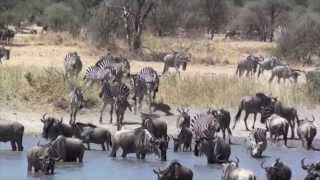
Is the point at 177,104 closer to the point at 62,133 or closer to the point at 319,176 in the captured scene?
the point at 62,133

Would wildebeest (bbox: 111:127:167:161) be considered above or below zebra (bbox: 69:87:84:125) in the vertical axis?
below

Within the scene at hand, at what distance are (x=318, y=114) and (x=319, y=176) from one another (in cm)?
1295

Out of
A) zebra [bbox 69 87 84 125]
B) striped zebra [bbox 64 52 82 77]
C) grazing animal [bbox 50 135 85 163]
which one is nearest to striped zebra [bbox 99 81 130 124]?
zebra [bbox 69 87 84 125]

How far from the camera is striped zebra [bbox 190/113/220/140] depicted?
2297 centimetres

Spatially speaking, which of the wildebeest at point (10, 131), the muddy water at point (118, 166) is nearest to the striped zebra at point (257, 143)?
the muddy water at point (118, 166)

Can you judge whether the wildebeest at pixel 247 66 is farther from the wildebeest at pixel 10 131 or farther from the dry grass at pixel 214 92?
the wildebeest at pixel 10 131

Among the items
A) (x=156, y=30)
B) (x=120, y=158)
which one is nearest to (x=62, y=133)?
(x=120, y=158)

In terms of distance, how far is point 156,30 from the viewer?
5881 cm

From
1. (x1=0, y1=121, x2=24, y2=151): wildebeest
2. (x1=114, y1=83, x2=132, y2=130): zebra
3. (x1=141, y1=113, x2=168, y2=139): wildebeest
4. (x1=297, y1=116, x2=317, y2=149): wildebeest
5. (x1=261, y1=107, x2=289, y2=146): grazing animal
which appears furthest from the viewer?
(x1=114, y1=83, x2=132, y2=130): zebra

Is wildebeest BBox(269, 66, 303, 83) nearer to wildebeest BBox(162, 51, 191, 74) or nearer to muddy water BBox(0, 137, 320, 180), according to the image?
wildebeest BBox(162, 51, 191, 74)

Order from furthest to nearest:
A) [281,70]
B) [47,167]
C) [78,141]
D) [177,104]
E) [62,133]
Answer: [281,70] → [177,104] → [62,133] → [78,141] → [47,167]

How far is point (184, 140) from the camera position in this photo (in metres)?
22.8

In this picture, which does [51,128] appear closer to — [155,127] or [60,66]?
[155,127]

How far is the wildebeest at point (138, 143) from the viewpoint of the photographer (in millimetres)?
20922
